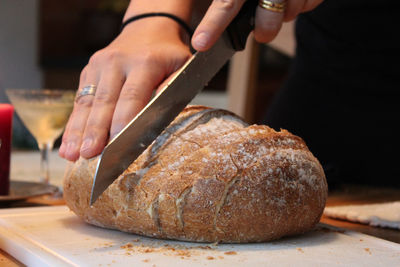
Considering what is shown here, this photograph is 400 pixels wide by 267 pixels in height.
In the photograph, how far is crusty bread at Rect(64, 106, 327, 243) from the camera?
92 centimetres

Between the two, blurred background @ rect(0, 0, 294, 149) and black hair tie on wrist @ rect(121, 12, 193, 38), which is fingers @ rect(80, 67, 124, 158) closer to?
black hair tie on wrist @ rect(121, 12, 193, 38)

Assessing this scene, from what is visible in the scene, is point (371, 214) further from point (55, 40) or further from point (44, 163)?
point (55, 40)

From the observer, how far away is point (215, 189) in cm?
92

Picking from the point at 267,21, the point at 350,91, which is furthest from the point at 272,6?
the point at 350,91

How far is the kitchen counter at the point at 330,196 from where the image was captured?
3.79 feet

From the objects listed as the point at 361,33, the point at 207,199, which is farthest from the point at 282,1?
the point at 361,33

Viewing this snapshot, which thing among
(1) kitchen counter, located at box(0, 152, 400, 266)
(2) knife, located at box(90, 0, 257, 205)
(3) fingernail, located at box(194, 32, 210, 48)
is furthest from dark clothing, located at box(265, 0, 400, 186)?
(3) fingernail, located at box(194, 32, 210, 48)

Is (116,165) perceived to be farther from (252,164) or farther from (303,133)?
(303,133)

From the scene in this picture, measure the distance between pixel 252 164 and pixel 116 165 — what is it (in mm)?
233

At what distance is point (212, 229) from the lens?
0.92 m

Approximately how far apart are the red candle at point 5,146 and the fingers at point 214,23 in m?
0.50

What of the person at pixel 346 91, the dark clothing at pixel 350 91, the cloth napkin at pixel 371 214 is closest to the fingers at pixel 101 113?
the cloth napkin at pixel 371 214

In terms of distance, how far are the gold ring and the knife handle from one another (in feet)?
0.05

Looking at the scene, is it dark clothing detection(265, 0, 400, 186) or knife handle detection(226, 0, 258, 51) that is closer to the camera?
knife handle detection(226, 0, 258, 51)
